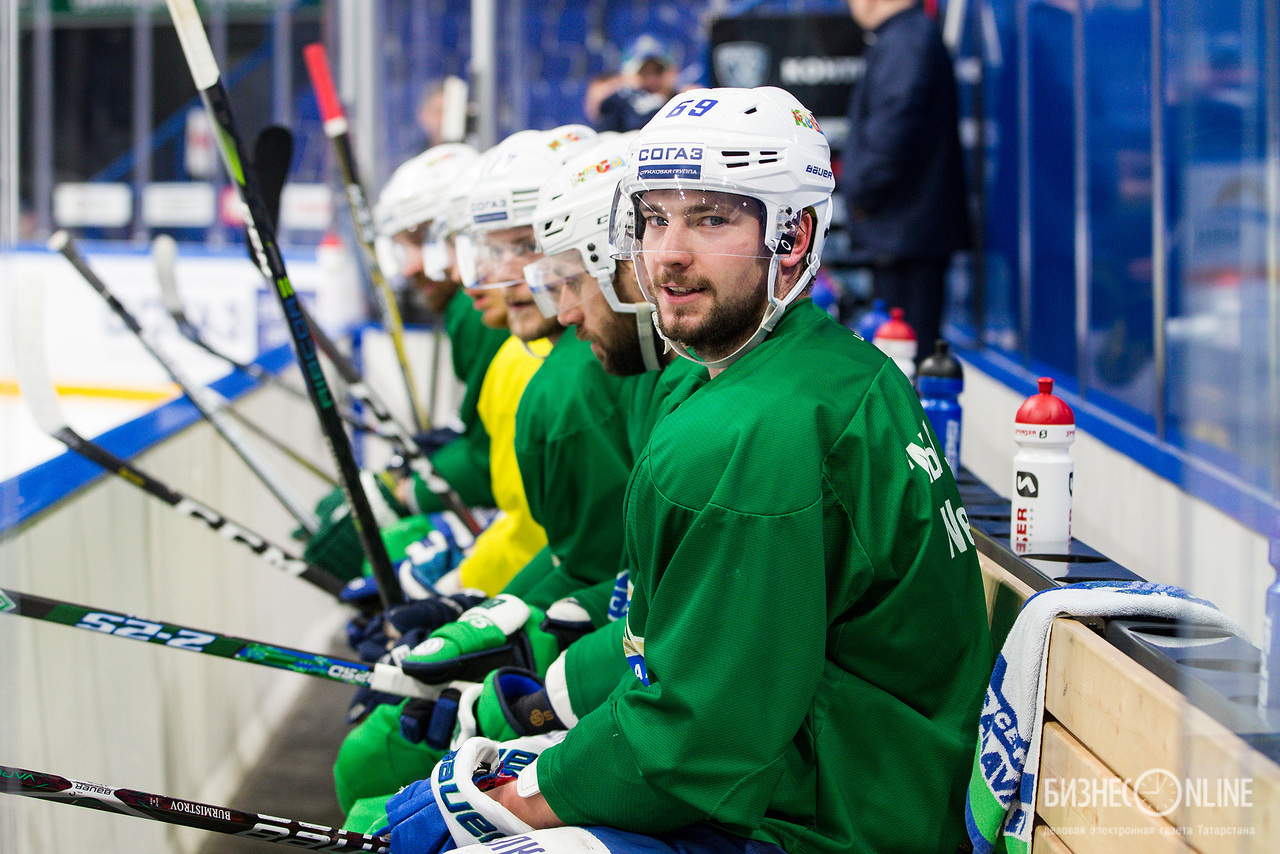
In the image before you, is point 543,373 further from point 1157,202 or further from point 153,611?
point 1157,202

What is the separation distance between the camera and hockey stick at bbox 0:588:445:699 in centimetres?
154

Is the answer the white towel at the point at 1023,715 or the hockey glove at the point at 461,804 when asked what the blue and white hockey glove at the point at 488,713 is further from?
the white towel at the point at 1023,715

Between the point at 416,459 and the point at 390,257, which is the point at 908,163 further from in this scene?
the point at 416,459

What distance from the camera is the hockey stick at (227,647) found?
1.54 metres

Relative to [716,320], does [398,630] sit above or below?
below

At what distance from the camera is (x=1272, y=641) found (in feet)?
3.13

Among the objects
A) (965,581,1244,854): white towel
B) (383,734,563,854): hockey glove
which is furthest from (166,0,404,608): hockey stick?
(965,581,1244,854): white towel

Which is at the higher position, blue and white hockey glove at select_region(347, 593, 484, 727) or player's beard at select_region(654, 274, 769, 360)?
player's beard at select_region(654, 274, 769, 360)

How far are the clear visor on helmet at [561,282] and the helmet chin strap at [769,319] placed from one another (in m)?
0.53

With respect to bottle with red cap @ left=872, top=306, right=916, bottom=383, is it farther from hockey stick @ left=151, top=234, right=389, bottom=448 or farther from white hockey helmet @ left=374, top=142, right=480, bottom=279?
hockey stick @ left=151, top=234, right=389, bottom=448

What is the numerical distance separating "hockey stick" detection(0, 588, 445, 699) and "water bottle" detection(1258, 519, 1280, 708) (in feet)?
3.38

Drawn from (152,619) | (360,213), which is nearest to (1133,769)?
(152,619)

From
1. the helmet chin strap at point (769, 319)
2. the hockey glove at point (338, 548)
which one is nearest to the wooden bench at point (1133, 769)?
the helmet chin strap at point (769, 319)

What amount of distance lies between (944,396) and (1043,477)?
1.48 ft
